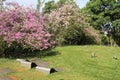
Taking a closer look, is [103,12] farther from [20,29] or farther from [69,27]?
[20,29]

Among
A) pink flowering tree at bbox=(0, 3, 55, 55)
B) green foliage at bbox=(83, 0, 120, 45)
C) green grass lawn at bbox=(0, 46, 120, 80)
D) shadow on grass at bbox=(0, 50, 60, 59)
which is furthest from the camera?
green foliage at bbox=(83, 0, 120, 45)

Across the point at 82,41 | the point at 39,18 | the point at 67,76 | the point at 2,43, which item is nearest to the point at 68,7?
the point at 82,41

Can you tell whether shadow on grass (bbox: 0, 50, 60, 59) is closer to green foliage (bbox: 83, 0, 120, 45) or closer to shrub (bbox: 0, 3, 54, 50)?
shrub (bbox: 0, 3, 54, 50)

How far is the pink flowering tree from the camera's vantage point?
53.1 feet

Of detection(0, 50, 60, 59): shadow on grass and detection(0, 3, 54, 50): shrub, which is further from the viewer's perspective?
detection(0, 50, 60, 59): shadow on grass

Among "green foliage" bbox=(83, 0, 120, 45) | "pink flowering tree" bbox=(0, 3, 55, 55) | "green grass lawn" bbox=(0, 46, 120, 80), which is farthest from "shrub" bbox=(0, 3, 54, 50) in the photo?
"green foliage" bbox=(83, 0, 120, 45)

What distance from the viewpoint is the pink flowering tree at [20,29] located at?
53.1 ft

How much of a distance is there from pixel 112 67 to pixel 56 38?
973cm

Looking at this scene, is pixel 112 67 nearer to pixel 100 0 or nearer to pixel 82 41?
pixel 82 41

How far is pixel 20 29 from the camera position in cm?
1677

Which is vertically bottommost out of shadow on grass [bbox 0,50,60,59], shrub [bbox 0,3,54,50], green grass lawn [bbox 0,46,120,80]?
green grass lawn [bbox 0,46,120,80]

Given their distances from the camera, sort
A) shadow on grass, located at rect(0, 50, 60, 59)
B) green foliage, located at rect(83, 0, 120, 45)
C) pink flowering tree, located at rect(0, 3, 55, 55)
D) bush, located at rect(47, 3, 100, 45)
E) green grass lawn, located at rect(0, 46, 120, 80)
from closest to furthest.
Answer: green grass lawn, located at rect(0, 46, 120, 80) → pink flowering tree, located at rect(0, 3, 55, 55) → shadow on grass, located at rect(0, 50, 60, 59) → bush, located at rect(47, 3, 100, 45) → green foliage, located at rect(83, 0, 120, 45)

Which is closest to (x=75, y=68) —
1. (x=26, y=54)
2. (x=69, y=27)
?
(x=26, y=54)

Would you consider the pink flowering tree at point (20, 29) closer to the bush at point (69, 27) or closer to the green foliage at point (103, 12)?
the bush at point (69, 27)
